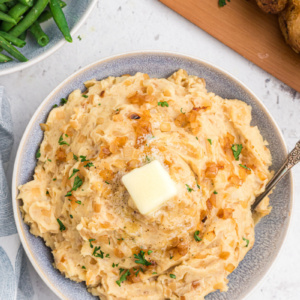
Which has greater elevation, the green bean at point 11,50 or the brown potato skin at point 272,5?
the brown potato skin at point 272,5

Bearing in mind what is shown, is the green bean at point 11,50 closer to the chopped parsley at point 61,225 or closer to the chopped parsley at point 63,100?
the chopped parsley at point 63,100

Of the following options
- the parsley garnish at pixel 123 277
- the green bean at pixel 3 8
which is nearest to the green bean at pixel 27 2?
the green bean at pixel 3 8

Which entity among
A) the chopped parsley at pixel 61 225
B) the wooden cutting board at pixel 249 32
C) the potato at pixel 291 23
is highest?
the potato at pixel 291 23

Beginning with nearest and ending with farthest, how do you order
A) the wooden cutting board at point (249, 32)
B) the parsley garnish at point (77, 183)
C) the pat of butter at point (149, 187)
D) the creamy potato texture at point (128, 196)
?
the pat of butter at point (149, 187), the creamy potato texture at point (128, 196), the parsley garnish at point (77, 183), the wooden cutting board at point (249, 32)

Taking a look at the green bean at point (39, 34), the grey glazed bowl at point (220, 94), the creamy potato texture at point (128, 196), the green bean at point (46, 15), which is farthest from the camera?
the green bean at point (46, 15)

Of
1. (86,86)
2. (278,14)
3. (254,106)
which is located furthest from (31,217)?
(278,14)

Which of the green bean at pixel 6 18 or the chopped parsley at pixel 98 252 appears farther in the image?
the green bean at pixel 6 18

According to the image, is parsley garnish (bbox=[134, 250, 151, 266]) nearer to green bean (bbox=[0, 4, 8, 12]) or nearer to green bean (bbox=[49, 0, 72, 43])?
green bean (bbox=[49, 0, 72, 43])

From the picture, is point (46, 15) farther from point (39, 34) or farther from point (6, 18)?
point (6, 18)
